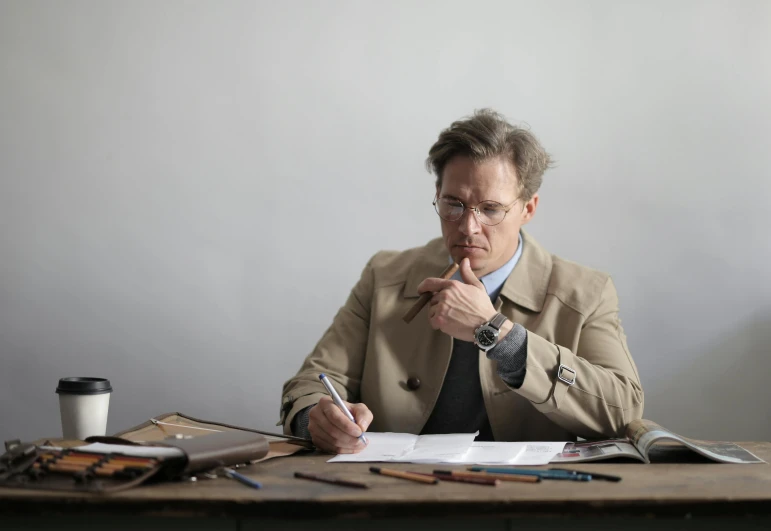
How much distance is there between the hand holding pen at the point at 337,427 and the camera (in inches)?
66.0

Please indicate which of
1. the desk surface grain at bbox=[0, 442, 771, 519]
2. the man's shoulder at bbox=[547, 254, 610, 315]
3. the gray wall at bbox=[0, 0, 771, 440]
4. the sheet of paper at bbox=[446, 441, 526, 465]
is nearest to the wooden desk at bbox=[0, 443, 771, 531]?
the desk surface grain at bbox=[0, 442, 771, 519]

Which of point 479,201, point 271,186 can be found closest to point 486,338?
point 479,201

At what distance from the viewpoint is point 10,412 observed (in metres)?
2.89

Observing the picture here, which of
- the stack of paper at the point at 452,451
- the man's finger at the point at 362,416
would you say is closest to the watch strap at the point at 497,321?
the stack of paper at the point at 452,451

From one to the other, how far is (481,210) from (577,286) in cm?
36

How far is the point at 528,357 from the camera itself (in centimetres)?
184

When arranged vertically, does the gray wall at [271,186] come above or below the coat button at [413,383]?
above

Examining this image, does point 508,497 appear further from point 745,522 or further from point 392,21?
point 392,21

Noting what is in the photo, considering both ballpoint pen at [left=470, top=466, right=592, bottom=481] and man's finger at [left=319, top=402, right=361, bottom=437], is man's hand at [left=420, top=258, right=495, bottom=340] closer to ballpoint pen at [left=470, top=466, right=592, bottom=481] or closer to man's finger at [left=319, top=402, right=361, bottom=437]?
man's finger at [left=319, top=402, right=361, bottom=437]

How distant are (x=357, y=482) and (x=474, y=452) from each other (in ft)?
1.23

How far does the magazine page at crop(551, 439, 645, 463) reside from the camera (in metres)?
1.57

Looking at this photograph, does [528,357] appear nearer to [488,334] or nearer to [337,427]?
[488,334]

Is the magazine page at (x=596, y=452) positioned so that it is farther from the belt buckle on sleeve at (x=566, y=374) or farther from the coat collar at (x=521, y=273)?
the coat collar at (x=521, y=273)

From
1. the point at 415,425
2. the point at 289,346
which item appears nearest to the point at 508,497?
the point at 415,425
